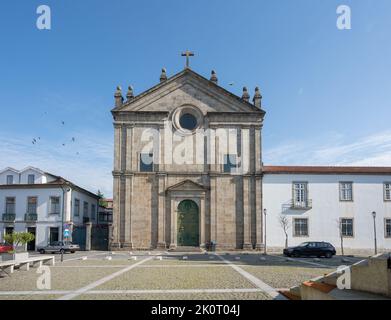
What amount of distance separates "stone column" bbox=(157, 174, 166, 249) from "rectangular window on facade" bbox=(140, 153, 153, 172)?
1.25 m

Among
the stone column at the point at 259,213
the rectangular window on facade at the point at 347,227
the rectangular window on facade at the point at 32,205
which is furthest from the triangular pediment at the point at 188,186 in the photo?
the rectangular window on facade at the point at 32,205

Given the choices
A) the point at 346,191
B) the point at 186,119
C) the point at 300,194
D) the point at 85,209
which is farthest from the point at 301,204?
the point at 85,209

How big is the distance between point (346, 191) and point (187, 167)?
579 inches

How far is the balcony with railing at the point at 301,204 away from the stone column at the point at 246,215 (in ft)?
13.0

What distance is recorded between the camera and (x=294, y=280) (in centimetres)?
1416

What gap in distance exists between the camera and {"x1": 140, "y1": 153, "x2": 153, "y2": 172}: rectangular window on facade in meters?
37.4

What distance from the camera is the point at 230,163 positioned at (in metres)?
37.7

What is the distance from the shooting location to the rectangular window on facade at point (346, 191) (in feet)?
118

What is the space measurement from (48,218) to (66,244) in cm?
477

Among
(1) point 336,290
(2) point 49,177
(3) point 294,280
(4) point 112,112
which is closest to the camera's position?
(1) point 336,290

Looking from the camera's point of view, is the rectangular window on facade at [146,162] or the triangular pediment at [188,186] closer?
the triangular pediment at [188,186]

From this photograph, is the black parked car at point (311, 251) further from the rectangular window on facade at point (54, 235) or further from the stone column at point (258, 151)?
the rectangular window on facade at point (54, 235)

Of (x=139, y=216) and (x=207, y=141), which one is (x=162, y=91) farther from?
(x=139, y=216)

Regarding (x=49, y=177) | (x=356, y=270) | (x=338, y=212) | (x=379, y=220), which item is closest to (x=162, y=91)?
(x=49, y=177)
